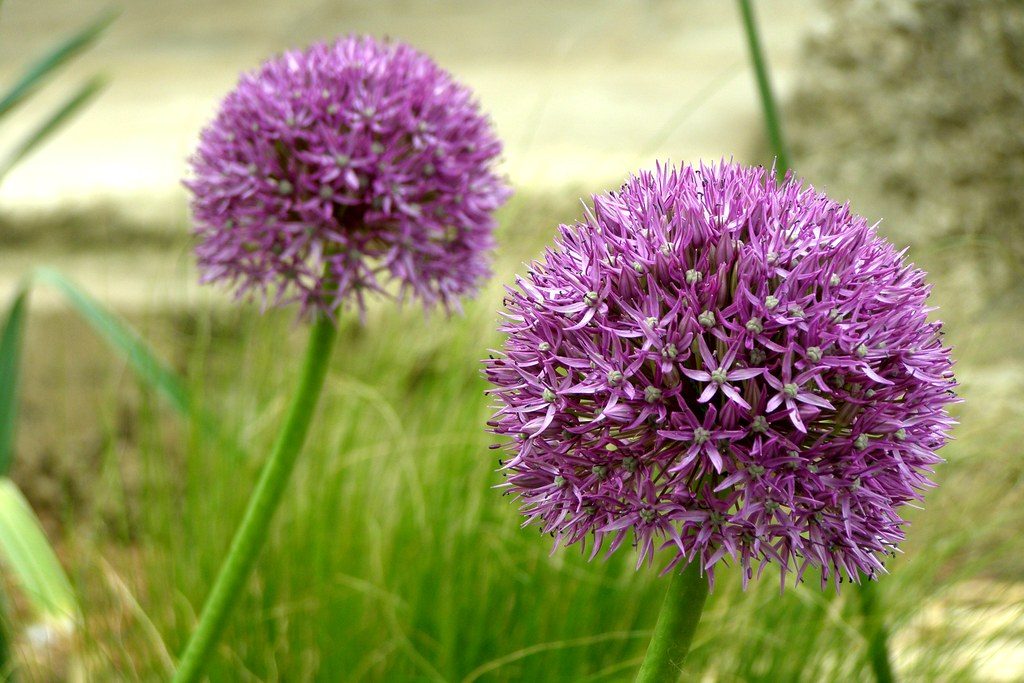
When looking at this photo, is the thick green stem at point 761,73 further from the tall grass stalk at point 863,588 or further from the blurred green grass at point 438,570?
the blurred green grass at point 438,570

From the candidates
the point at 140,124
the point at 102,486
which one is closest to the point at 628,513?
the point at 102,486

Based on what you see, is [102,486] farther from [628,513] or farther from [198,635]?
[628,513]

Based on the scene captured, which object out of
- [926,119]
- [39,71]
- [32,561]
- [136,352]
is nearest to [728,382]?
[32,561]

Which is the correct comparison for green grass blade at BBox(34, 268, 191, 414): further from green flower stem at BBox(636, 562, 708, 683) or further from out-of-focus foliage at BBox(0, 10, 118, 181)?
green flower stem at BBox(636, 562, 708, 683)

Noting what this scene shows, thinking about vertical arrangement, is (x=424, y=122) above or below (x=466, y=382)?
above

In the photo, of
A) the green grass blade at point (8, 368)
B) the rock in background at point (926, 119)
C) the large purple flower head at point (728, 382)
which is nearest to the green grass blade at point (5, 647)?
the green grass blade at point (8, 368)

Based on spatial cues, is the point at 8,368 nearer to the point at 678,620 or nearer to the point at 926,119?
the point at 678,620
